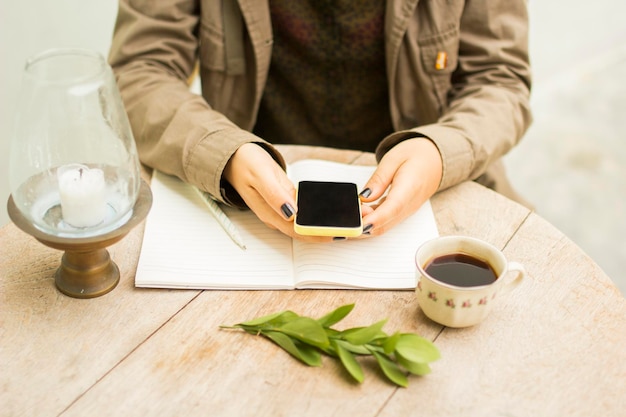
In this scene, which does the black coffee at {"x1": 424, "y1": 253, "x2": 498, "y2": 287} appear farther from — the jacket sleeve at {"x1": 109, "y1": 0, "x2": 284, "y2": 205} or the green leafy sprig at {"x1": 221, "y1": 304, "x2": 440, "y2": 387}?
the jacket sleeve at {"x1": 109, "y1": 0, "x2": 284, "y2": 205}

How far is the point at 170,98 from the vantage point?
1.05m

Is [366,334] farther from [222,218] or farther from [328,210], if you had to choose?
[222,218]

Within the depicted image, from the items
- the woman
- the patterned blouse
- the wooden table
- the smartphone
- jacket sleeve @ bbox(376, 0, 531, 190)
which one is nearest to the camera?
the wooden table

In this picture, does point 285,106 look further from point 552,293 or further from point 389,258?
point 552,293

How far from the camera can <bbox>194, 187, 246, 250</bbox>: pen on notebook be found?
882mm

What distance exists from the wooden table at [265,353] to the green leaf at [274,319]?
0.02 m

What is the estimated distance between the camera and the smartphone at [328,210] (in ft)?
2.65

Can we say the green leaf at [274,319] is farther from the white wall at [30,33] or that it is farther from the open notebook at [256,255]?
the white wall at [30,33]

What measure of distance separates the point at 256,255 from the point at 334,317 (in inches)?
6.9

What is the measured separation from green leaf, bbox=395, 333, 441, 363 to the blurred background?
1.24 metres

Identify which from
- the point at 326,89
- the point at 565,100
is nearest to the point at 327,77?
the point at 326,89

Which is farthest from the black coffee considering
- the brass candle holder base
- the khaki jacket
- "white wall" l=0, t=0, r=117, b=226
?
"white wall" l=0, t=0, r=117, b=226

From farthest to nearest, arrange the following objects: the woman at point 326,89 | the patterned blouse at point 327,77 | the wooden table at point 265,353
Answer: the patterned blouse at point 327,77, the woman at point 326,89, the wooden table at point 265,353

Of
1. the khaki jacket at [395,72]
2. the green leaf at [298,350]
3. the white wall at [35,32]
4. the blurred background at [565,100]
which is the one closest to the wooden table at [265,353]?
the green leaf at [298,350]
